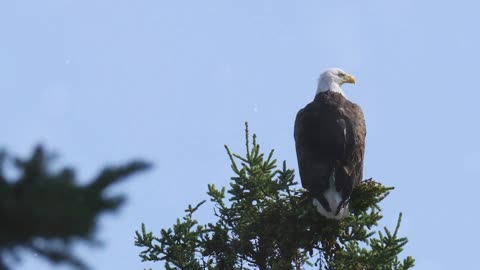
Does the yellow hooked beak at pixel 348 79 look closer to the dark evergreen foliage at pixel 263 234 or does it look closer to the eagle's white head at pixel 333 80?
the eagle's white head at pixel 333 80

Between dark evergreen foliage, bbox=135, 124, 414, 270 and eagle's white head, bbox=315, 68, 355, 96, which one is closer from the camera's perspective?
dark evergreen foliage, bbox=135, 124, 414, 270

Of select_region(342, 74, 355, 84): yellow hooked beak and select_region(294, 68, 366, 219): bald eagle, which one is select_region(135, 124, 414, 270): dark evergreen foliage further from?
select_region(342, 74, 355, 84): yellow hooked beak

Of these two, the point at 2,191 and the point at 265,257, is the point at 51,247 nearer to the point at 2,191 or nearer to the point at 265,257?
the point at 2,191

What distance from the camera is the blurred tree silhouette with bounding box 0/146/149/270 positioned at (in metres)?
1.59

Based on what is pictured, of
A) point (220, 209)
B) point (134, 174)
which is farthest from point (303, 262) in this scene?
point (134, 174)

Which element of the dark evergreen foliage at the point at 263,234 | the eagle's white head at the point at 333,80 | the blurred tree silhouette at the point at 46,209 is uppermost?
the eagle's white head at the point at 333,80

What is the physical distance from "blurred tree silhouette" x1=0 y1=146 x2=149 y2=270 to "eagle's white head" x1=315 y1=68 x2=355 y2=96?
8.24 m

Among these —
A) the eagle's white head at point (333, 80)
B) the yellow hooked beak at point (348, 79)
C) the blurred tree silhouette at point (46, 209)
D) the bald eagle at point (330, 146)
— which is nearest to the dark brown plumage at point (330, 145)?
the bald eagle at point (330, 146)

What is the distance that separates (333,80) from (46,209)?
8.74 meters

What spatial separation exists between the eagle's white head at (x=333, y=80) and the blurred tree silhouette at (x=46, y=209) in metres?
8.24

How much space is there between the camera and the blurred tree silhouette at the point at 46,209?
5.22ft

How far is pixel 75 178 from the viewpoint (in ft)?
5.48

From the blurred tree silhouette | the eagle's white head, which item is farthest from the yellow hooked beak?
the blurred tree silhouette

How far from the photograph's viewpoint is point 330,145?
27.6ft
